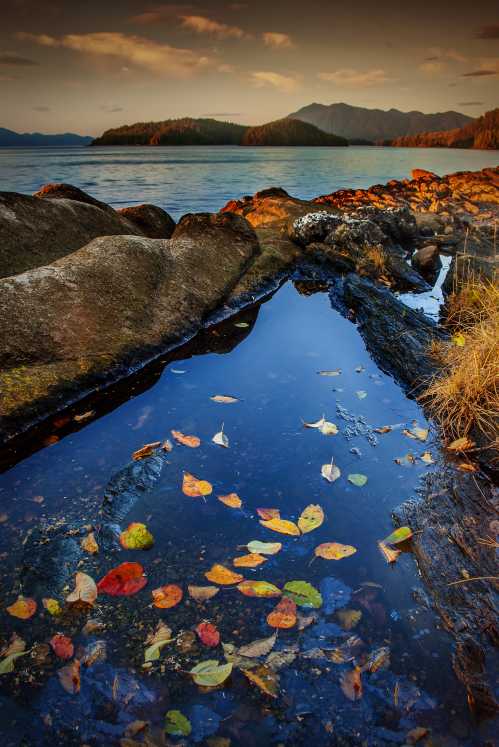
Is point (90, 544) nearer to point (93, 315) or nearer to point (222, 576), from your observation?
point (222, 576)

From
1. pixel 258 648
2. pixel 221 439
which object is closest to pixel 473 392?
pixel 221 439

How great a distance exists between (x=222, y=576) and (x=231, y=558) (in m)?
0.13

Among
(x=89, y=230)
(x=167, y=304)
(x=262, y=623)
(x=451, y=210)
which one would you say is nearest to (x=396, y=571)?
(x=262, y=623)

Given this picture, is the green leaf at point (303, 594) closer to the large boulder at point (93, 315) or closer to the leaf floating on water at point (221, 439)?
the leaf floating on water at point (221, 439)

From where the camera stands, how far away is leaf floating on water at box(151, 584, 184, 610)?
2273mm

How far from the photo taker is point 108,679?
193 centimetres

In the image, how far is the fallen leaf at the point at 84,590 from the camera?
2.30 m

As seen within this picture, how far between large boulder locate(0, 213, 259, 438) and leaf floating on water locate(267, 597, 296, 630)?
8.64 feet

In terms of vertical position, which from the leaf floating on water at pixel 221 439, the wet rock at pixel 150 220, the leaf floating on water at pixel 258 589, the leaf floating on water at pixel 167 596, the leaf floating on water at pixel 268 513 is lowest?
the leaf floating on water at pixel 167 596

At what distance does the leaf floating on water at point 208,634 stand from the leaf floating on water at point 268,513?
0.78 m

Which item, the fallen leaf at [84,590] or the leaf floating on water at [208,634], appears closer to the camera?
the leaf floating on water at [208,634]

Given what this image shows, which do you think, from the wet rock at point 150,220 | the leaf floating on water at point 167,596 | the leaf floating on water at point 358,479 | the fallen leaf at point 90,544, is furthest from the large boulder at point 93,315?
the wet rock at point 150,220

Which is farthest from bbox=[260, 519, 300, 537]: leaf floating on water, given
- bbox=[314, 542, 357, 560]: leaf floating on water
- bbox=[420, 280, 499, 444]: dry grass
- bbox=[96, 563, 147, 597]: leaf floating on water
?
bbox=[420, 280, 499, 444]: dry grass

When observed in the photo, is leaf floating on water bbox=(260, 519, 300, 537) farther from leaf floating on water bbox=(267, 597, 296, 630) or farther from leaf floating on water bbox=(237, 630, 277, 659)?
leaf floating on water bbox=(237, 630, 277, 659)
